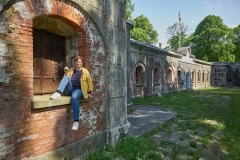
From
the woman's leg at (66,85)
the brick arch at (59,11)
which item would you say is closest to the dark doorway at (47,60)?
the woman's leg at (66,85)

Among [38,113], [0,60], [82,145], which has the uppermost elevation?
[0,60]

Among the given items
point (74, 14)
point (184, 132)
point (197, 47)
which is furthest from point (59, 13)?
point (197, 47)

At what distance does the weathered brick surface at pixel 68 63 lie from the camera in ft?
8.56

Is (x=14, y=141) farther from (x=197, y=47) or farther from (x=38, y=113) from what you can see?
(x=197, y=47)

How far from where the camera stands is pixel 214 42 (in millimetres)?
32219

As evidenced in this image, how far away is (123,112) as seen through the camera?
503cm

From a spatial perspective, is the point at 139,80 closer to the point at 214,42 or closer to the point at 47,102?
the point at 47,102

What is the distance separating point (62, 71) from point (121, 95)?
167 cm

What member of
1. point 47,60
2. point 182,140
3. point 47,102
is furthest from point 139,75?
point 47,102

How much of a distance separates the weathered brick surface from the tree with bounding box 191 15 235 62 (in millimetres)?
32218

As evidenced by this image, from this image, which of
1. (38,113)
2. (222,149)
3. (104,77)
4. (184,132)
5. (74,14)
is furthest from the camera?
(184,132)

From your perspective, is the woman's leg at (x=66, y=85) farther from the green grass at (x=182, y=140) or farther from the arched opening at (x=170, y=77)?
the arched opening at (x=170, y=77)

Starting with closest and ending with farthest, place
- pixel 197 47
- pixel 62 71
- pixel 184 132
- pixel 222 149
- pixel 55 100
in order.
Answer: pixel 55 100, pixel 62 71, pixel 222 149, pixel 184 132, pixel 197 47

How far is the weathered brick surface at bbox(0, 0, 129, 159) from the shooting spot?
2608 mm
